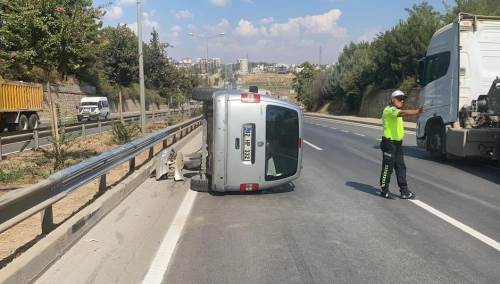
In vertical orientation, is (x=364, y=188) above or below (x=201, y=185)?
below

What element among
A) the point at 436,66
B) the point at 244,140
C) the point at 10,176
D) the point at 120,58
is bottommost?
the point at 10,176

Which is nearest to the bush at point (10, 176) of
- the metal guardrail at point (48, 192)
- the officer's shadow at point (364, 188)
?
the metal guardrail at point (48, 192)

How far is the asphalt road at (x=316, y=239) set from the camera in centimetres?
521

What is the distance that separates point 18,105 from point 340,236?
25928 millimetres

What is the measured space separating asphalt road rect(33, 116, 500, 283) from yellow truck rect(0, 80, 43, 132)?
2030 cm

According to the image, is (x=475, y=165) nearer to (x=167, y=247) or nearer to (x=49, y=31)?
(x=167, y=247)

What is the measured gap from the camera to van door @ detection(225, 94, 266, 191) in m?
8.99

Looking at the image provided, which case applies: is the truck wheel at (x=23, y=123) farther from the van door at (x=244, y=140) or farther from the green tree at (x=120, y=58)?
the green tree at (x=120, y=58)

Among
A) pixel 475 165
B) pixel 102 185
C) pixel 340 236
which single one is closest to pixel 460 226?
pixel 340 236

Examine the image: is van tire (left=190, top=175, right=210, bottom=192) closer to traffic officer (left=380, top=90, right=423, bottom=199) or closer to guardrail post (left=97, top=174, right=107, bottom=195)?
guardrail post (left=97, top=174, right=107, bottom=195)

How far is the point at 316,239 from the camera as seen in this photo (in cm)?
650

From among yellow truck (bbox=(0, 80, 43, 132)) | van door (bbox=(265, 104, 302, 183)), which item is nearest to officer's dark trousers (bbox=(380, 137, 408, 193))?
van door (bbox=(265, 104, 302, 183))

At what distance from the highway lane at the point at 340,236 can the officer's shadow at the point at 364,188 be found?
0.02 m

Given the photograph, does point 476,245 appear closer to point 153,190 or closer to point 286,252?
point 286,252
